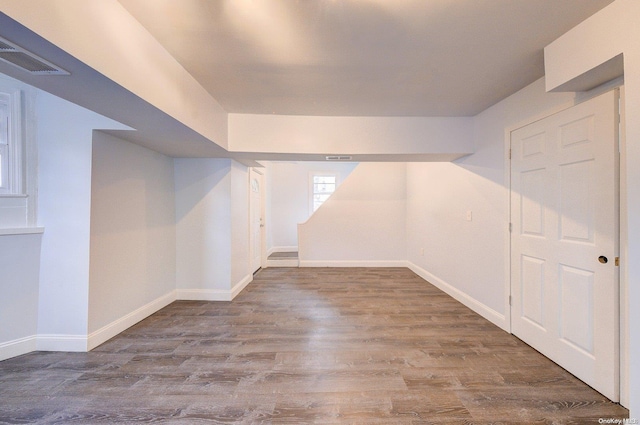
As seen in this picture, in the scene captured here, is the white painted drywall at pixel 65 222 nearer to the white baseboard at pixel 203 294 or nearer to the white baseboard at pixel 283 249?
the white baseboard at pixel 203 294

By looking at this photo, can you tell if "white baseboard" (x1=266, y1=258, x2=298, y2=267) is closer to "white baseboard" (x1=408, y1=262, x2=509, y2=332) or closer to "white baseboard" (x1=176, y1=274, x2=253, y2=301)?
"white baseboard" (x1=176, y1=274, x2=253, y2=301)

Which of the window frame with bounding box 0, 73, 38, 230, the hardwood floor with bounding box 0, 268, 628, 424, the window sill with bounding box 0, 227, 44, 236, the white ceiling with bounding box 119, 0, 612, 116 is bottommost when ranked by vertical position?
the hardwood floor with bounding box 0, 268, 628, 424

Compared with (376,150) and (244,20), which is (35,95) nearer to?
(244,20)

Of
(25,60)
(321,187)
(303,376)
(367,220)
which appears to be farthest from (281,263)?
(25,60)

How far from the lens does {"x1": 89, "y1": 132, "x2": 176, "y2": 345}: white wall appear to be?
2.47 meters

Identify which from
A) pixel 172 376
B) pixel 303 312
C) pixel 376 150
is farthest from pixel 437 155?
pixel 172 376

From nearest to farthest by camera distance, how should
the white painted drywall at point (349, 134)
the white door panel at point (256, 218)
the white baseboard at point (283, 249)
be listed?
the white painted drywall at point (349, 134), the white door panel at point (256, 218), the white baseboard at point (283, 249)

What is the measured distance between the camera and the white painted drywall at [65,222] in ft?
7.79

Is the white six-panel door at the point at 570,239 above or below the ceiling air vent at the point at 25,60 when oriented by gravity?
below

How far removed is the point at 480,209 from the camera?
3.13 meters

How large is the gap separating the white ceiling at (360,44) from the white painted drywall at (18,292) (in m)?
2.17

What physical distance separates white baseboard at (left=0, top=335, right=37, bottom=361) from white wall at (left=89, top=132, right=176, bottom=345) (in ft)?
1.64

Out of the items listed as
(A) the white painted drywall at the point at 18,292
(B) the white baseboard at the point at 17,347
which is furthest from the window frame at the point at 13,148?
(B) the white baseboard at the point at 17,347

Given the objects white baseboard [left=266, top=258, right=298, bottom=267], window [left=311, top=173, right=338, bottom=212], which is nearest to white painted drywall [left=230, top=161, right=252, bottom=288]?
white baseboard [left=266, top=258, right=298, bottom=267]
